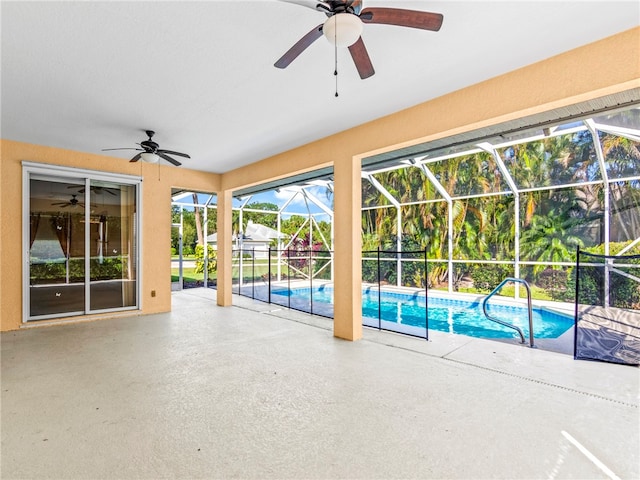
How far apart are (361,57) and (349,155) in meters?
2.26

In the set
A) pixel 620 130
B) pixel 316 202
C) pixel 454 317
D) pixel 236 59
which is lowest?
pixel 454 317

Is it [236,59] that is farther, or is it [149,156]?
[149,156]

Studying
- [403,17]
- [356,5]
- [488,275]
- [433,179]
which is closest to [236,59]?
[356,5]

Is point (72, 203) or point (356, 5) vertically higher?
point (356, 5)

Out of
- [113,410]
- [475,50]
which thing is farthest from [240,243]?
[475,50]

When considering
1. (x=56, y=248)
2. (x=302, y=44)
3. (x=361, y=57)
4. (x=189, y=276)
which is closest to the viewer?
(x=302, y=44)

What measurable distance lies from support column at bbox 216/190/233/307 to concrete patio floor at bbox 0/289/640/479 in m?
2.61

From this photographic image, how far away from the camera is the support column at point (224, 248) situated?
683 cm

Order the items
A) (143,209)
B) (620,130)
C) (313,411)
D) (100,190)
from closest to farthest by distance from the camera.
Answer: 1. (313,411)
2. (620,130)
3. (100,190)
4. (143,209)

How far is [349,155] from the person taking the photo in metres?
4.36

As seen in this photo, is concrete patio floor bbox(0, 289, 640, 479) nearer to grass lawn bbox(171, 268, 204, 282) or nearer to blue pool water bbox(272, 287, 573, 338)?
blue pool water bbox(272, 287, 573, 338)

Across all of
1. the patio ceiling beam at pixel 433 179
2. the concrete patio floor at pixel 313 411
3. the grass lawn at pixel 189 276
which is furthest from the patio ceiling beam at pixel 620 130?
the grass lawn at pixel 189 276

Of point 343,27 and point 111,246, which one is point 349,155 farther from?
point 111,246

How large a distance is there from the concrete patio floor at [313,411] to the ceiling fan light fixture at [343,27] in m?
2.42
